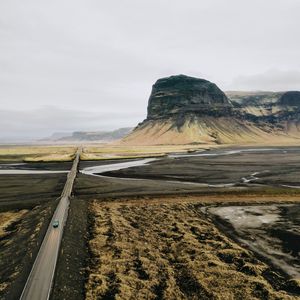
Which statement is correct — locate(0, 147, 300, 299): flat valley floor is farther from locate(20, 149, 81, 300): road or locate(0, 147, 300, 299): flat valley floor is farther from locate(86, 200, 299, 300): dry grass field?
locate(20, 149, 81, 300): road

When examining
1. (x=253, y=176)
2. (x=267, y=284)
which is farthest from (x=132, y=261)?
(x=253, y=176)

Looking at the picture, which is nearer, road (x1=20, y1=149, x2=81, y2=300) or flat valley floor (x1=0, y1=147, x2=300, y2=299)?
road (x1=20, y1=149, x2=81, y2=300)

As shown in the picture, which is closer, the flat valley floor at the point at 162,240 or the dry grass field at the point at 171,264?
the dry grass field at the point at 171,264

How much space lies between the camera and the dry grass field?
1658 centimetres

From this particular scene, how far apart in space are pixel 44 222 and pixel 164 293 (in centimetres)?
1551

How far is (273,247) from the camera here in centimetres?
2302

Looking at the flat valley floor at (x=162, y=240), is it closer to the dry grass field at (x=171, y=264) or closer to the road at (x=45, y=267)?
the dry grass field at (x=171, y=264)

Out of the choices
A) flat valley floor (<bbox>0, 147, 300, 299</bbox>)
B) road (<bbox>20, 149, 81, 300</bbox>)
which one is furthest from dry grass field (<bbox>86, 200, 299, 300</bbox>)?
road (<bbox>20, 149, 81, 300</bbox>)

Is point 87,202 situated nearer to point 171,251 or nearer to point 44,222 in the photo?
point 44,222

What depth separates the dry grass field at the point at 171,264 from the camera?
1658 cm

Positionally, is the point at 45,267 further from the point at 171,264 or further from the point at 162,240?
the point at 162,240

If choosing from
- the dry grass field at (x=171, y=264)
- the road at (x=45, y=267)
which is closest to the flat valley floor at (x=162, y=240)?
the dry grass field at (x=171, y=264)

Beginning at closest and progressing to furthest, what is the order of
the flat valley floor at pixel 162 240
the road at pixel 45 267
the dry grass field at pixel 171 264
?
the road at pixel 45 267 < the dry grass field at pixel 171 264 < the flat valley floor at pixel 162 240

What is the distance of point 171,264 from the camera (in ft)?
66.5
